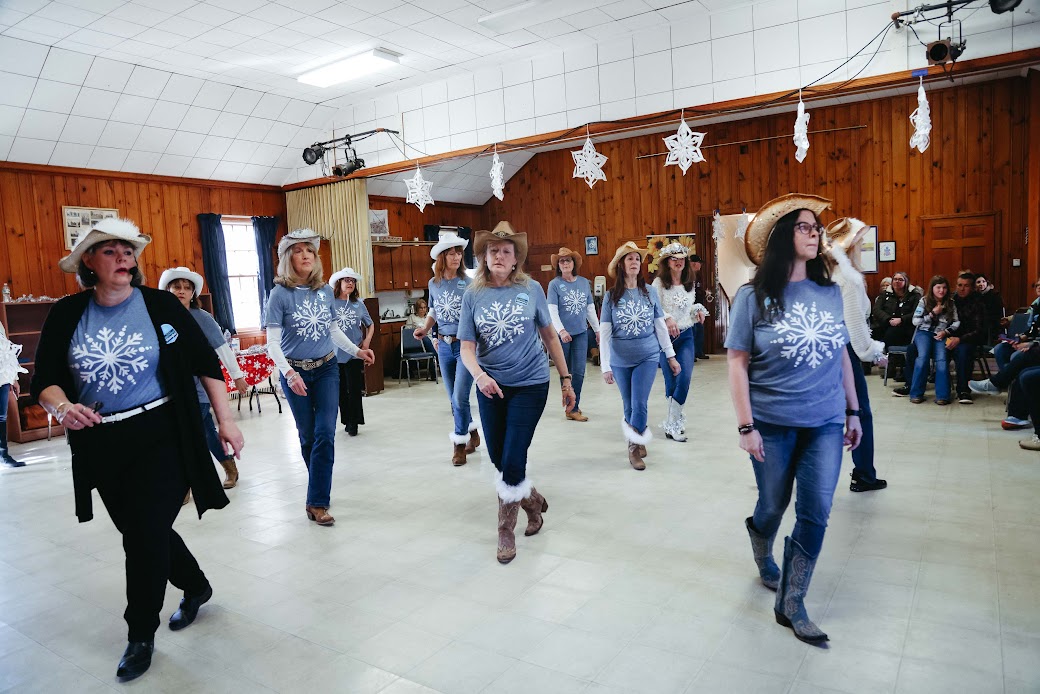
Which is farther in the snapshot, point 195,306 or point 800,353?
point 195,306

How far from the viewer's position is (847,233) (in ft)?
11.8

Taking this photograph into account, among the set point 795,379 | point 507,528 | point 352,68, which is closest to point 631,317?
point 507,528

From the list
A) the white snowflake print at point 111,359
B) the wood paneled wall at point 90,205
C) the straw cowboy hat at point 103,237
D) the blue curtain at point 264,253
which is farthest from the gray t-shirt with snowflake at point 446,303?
the blue curtain at point 264,253

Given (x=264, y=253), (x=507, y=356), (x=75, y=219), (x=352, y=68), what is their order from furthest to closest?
(x=264, y=253) → (x=75, y=219) → (x=352, y=68) → (x=507, y=356)

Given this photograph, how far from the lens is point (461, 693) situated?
226 centimetres

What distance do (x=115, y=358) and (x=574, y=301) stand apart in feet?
14.7

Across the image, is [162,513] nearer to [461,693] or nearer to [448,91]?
[461,693]

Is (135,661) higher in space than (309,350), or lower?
lower

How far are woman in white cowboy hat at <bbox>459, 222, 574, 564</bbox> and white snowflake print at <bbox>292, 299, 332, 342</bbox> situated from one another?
1.04 m

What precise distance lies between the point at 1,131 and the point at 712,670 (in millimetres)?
8476

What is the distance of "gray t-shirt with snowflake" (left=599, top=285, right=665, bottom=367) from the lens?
182 inches

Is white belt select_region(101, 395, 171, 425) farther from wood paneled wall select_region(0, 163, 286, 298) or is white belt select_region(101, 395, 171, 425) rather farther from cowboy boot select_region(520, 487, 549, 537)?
wood paneled wall select_region(0, 163, 286, 298)

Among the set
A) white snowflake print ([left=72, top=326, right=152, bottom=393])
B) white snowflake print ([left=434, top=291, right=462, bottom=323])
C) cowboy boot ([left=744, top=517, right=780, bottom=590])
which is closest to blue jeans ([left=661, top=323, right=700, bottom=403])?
white snowflake print ([left=434, top=291, right=462, bottom=323])

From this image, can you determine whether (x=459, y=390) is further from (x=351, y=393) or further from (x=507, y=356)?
(x=507, y=356)
